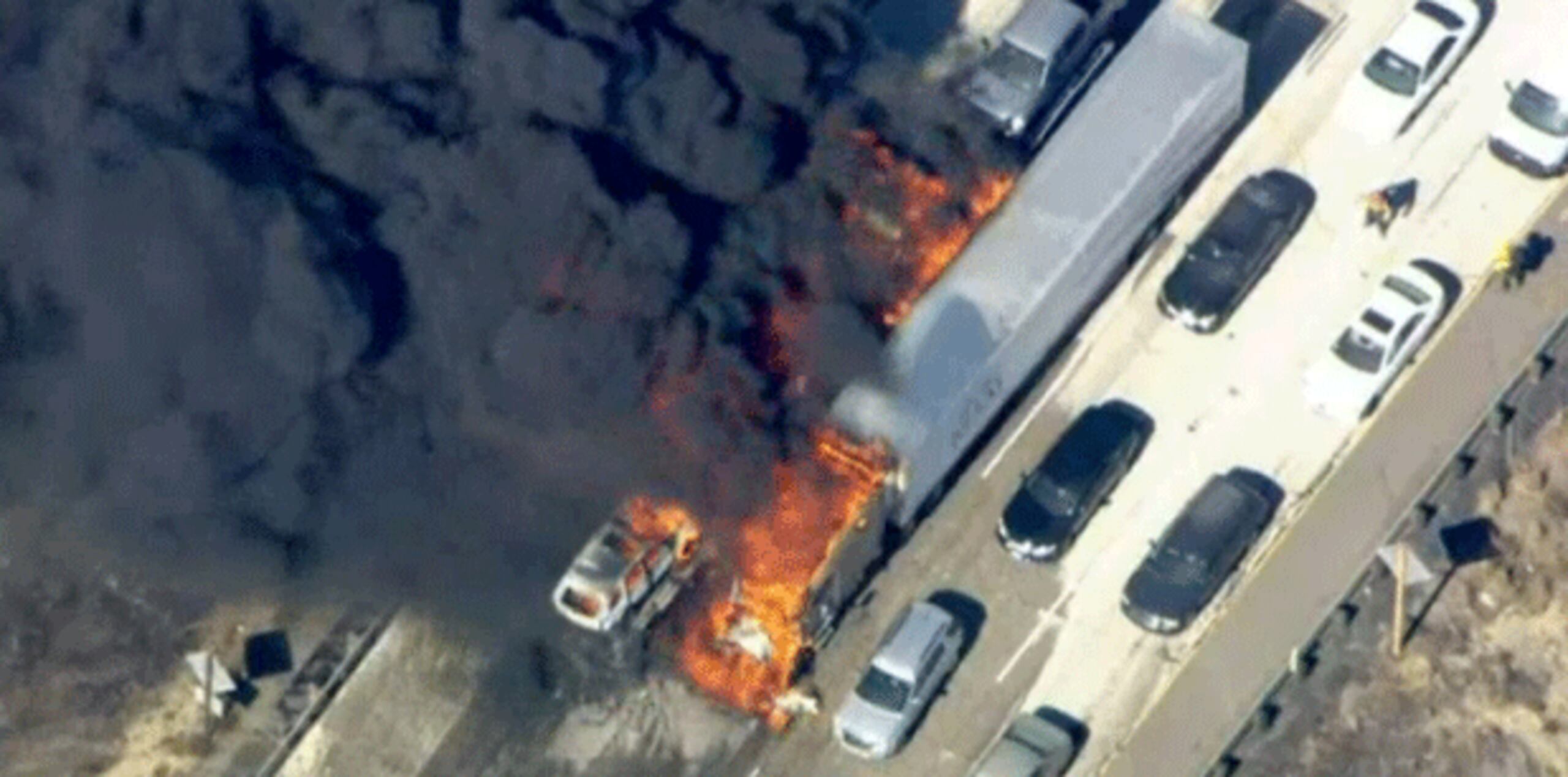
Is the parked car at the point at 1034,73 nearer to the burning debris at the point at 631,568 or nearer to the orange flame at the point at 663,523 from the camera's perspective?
the orange flame at the point at 663,523

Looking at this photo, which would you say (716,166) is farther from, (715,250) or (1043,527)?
(1043,527)

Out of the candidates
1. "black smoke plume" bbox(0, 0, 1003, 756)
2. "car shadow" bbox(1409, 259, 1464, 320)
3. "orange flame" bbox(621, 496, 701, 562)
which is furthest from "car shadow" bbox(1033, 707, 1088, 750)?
"car shadow" bbox(1409, 259, 1464, 320)

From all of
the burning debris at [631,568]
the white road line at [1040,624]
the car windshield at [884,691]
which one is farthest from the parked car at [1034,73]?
the car windshield at [884,691]

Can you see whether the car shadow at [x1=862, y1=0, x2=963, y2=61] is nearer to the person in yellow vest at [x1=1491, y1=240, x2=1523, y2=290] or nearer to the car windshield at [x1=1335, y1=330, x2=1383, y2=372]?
the car windshield at [x1=1335, y1=330, x2=1383, y2=372]

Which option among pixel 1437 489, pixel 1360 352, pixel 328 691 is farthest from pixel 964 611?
pixel 328 691

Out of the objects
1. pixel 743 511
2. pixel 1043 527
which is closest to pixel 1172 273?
pixel 1043 527

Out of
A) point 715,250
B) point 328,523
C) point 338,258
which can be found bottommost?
point 328,523

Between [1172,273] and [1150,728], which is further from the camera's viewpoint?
[1172,273]

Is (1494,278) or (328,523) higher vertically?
(1494,278)
